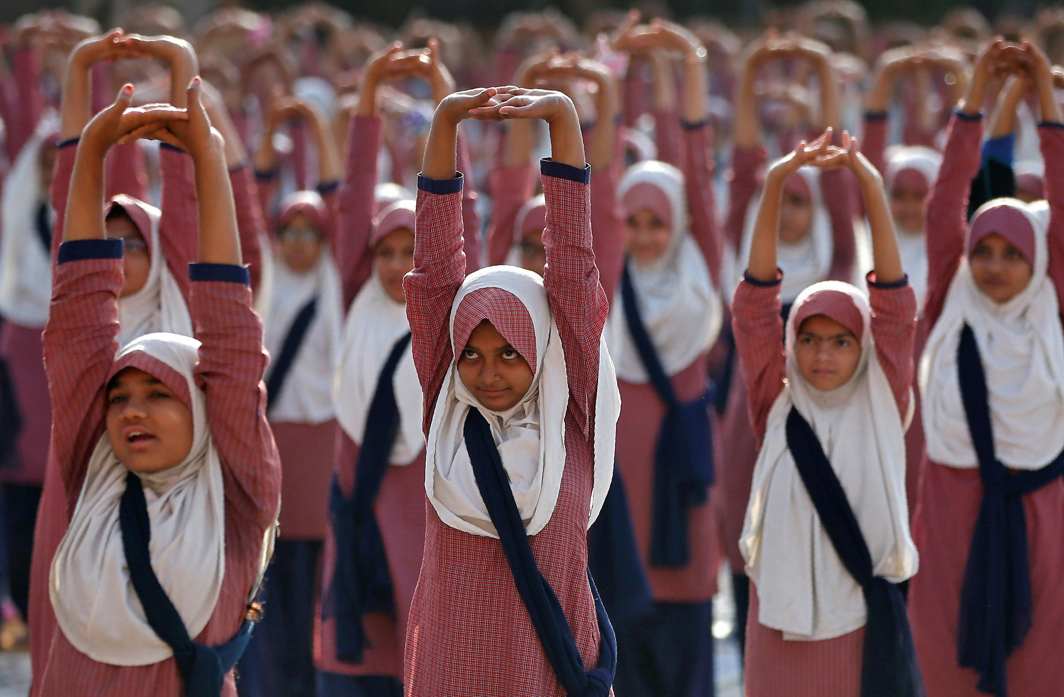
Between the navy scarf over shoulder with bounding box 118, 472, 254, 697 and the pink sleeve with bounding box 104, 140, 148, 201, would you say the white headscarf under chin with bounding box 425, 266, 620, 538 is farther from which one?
the pink sleeve with bounding box 104, 140, 148, 201

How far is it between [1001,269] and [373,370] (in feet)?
5.87

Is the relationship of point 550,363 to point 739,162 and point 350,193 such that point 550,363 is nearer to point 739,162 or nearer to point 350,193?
point 350,193

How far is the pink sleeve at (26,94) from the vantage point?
23.1ft

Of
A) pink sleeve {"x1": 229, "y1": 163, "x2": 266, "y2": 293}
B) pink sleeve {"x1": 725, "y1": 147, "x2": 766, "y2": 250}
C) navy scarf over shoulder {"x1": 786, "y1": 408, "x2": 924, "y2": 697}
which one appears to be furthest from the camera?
pink sleeve {"x1": 725, "y1": 147, "x2": 766, "y2": 250}

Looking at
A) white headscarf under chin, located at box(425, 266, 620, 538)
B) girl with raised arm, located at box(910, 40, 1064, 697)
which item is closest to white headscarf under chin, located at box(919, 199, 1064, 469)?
girl with raised arm, located at box(910, 40, 1064, 697)

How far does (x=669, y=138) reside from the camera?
6.45 m

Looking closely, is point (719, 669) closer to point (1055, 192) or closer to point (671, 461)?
point (671, 461)

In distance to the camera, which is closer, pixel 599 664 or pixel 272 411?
pixel 599 664

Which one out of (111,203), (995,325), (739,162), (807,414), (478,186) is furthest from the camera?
Answer: (478,186)

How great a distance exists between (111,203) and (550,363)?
159cm

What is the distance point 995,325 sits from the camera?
15.1 feet

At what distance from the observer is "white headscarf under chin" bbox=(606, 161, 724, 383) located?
557 cm

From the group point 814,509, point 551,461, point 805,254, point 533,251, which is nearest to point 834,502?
point 814,509

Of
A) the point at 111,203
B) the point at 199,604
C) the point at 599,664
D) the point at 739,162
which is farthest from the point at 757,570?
the point at 739,162
